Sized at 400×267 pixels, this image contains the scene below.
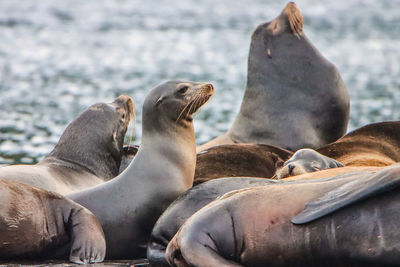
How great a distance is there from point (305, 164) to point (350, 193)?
6.98 feet

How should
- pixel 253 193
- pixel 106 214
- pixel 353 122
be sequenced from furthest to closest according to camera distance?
pixel 353 122
pixel 106 214
pixel 253 193

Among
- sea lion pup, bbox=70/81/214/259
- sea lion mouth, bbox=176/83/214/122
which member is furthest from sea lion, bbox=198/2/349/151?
sea lion pup, bbox=70/81/214/259

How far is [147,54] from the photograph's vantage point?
3406 centimetres

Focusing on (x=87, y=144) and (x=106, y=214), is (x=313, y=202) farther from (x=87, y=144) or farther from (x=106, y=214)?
(x=87, y=144)

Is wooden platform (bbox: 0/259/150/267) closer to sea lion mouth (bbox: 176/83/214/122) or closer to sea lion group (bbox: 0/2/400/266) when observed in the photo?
sea lion group (bbox: 0/2/400/266)

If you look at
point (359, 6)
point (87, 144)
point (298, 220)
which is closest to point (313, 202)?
point (298, 220)

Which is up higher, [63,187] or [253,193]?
[253,193]

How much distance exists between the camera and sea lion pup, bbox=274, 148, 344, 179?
21.8ft

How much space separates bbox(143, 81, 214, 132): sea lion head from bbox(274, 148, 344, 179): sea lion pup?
32.4 inches

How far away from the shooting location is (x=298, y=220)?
4.68 metres

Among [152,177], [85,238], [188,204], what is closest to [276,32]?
[152,177]

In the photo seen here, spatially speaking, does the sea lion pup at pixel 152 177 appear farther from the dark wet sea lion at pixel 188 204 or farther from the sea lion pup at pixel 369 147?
the sea lion pup at pixel 369 147

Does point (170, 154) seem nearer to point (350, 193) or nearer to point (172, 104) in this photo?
point (172, 104)

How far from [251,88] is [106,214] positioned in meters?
4.00
